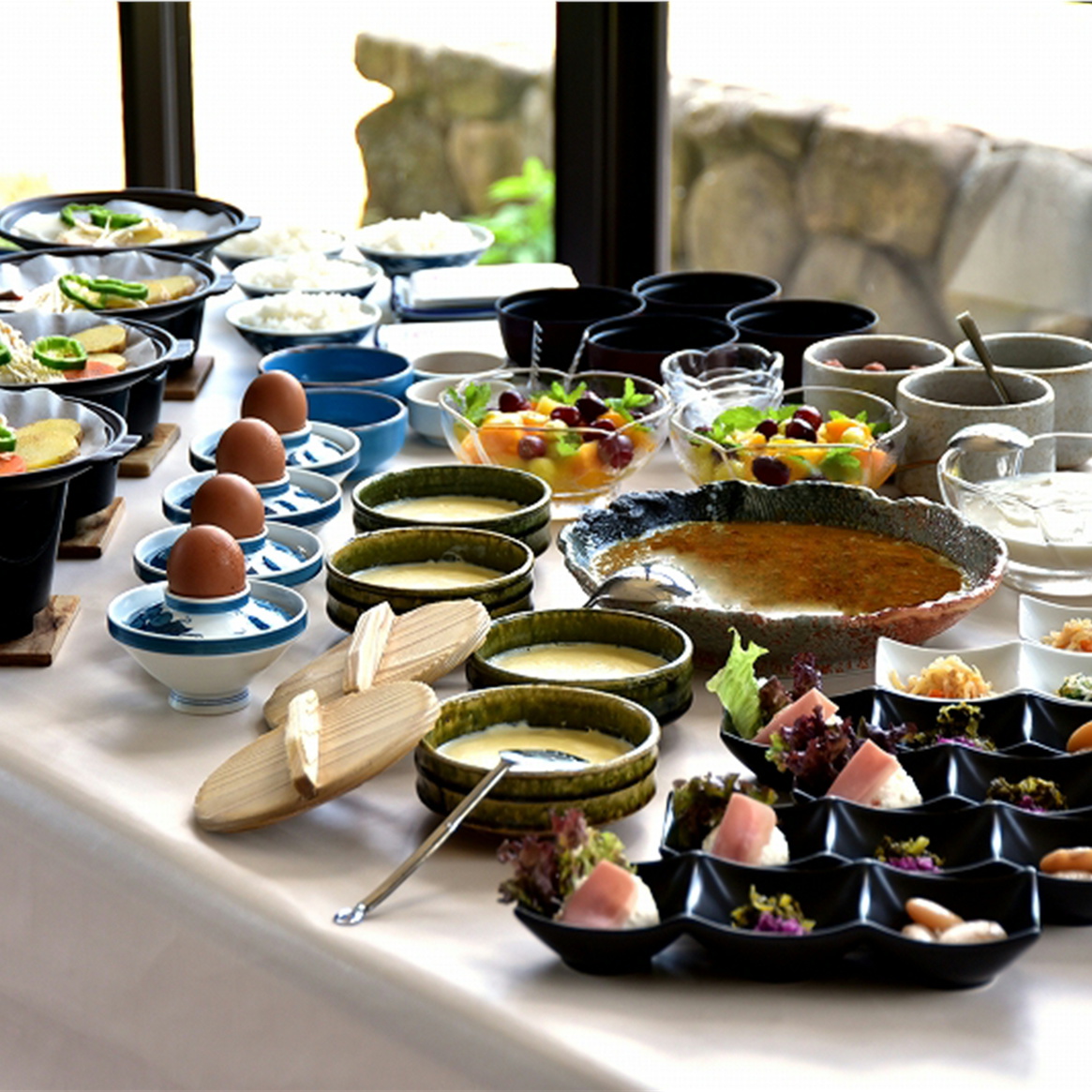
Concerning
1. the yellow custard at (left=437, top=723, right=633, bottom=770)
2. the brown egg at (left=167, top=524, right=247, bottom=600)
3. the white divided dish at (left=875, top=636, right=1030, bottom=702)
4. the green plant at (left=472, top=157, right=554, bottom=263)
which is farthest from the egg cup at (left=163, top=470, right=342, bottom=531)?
the green plant at (left=472, top=157, right=554, bottom=263)

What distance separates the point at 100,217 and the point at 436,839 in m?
1.60

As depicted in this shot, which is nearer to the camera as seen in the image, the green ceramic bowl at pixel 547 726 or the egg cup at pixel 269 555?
the green ceramic bowl at pixel 547 726

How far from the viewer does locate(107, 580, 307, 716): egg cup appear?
1192 millimetres

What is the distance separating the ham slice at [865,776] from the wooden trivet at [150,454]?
1.04 m

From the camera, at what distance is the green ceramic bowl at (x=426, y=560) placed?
4.19 feet

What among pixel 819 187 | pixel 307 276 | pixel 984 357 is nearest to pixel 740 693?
pixel 984 357

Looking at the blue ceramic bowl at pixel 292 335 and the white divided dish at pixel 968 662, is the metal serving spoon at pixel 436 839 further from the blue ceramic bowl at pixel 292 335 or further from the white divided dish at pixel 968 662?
the blue ceramic bowl at pixel 292 335

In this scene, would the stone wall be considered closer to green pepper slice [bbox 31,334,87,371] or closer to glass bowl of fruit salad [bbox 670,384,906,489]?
glass bowl of fruit salad [bbox 670,384,906,489]

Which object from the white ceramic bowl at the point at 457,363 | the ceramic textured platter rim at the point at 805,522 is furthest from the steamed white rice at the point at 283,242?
the ceramic textured platter rim at the point at 805,522

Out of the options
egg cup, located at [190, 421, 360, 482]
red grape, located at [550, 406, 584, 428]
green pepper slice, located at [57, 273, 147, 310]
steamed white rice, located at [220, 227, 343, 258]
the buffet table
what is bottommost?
the buffet table

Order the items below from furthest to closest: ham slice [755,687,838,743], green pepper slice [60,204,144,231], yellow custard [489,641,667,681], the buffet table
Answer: green pepper slice [60,204,144,231] < yellow custard [489,641,667,681] < ham slice [755,687,838,743] < the buffet table

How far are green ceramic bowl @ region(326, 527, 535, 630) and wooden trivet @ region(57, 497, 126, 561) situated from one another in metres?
0.32

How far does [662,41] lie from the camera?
141 inches

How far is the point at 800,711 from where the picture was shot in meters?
1.06
